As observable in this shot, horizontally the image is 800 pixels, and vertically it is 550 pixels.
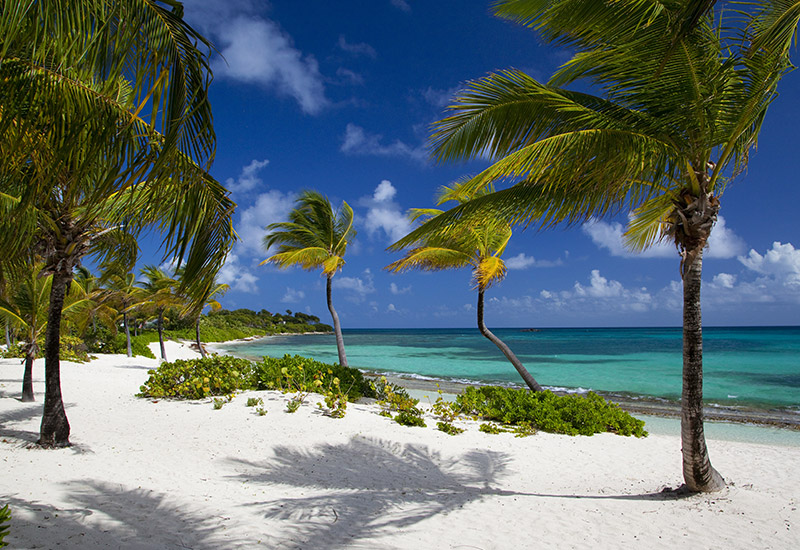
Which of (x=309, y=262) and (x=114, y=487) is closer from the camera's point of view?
(x=114, y=487)

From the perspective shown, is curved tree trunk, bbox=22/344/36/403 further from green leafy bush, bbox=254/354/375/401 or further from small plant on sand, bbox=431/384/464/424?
small plant on sand, bbox=431/384/464/424

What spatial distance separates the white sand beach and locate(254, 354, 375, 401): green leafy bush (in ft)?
3.41

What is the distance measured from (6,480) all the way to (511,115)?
7439 mm

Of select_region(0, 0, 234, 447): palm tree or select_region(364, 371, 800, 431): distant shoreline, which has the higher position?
select_region(0, 0, 234, 447): palm tree

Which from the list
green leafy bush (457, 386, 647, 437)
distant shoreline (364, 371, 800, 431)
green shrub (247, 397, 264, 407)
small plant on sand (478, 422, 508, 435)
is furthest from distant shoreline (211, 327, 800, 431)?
green shrub (247, 397, 264, 407)

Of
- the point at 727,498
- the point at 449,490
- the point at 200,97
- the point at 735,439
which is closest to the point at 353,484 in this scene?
the point at 449,490

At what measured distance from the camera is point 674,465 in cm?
708

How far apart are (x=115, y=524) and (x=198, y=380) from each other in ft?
21.2

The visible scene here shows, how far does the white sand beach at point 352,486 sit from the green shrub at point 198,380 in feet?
2.20

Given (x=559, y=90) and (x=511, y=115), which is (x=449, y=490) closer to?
(x=511, y=115)

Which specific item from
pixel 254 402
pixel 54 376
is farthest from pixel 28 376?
pixel 254 402

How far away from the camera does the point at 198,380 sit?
33.4 ft

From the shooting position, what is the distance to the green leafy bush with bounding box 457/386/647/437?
8.87 metres

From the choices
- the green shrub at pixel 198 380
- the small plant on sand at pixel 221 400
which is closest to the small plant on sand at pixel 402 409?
the small plant on sand at pixel 221 400
